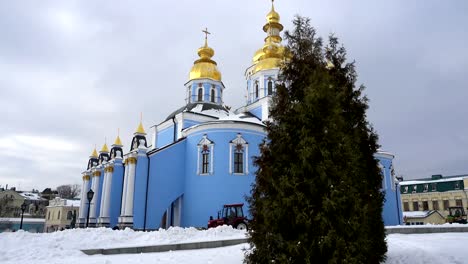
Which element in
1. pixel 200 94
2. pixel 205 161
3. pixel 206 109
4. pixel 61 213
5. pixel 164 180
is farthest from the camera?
pixel 61 213

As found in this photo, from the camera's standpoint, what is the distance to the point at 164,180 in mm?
24109

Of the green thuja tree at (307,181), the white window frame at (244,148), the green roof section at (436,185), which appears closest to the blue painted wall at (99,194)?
the white window frame at (244,148)

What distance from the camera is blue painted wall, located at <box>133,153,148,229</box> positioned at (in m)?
23.1

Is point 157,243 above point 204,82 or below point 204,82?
below

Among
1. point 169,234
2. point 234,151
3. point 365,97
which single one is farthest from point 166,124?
point 365,97

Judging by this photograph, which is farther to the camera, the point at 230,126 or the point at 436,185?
the point at 436,185

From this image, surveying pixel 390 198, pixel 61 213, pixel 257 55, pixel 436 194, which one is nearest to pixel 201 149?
pixel 257 55

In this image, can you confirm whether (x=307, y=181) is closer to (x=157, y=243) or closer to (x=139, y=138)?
(x=157, y=243)

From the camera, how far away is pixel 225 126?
23719mm

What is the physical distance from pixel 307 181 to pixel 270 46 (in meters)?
29.0

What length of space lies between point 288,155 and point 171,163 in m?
18.9

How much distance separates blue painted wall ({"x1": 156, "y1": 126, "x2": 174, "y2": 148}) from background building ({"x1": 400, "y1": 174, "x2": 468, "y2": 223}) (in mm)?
38999

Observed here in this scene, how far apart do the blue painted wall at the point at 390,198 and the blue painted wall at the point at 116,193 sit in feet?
70.8

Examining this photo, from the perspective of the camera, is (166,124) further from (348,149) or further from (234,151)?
(348,149)
